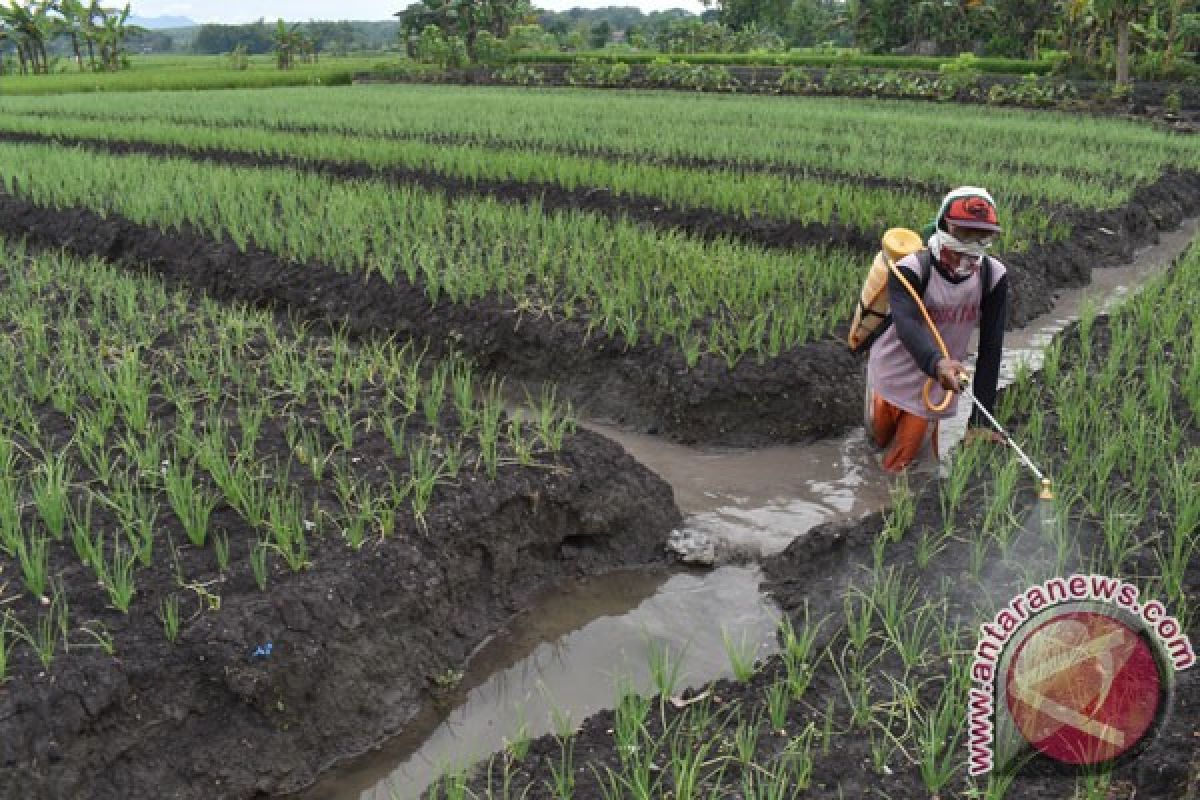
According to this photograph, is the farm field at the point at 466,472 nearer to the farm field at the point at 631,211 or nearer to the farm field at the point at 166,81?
the farm field at the point at 631,211

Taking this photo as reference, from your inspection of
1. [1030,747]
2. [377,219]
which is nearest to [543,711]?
[1030,747]

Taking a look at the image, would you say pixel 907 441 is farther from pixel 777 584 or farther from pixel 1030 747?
pixel 1030 747

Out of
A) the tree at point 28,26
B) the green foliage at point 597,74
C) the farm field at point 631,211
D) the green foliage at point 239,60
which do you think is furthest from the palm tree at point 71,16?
the farm field at point 631,211

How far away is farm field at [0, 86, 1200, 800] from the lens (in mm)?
2379

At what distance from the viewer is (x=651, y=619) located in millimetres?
3289

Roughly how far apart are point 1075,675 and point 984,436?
79.5 inches

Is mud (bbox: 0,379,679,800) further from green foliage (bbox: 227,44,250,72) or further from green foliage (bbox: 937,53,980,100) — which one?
green foliage (bbox: 227,44,250,72)

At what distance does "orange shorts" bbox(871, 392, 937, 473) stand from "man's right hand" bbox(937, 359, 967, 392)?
0.59 metres

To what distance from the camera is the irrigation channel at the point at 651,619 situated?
2721 millimetres

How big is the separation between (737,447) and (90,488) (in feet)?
8.54

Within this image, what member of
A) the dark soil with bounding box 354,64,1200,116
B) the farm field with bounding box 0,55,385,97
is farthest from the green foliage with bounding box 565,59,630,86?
the farm field with bounding box 0,55,385,97

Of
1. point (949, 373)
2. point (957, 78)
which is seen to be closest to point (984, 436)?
point (949, 373)

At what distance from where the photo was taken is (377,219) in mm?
6809

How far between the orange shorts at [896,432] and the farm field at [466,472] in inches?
9.2
